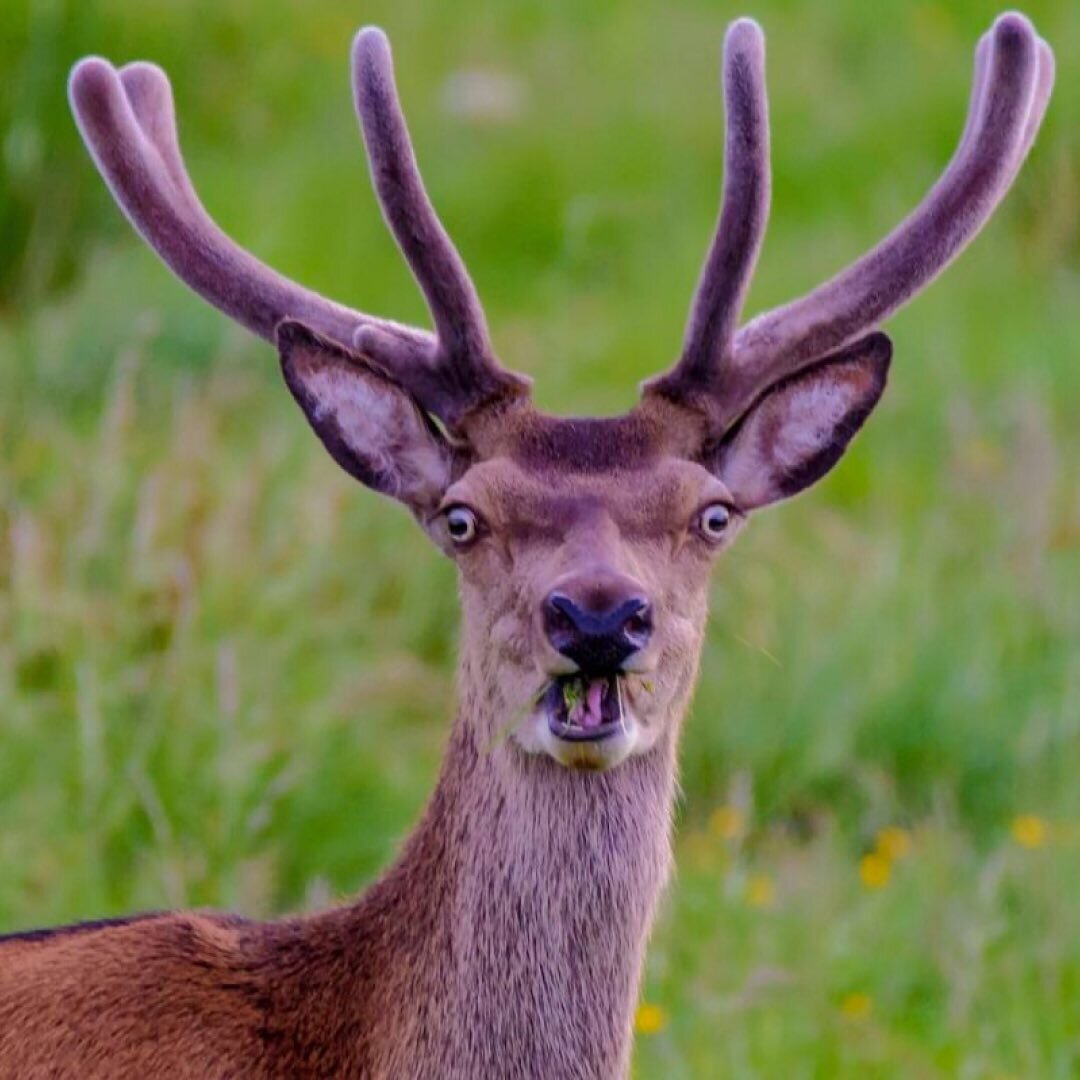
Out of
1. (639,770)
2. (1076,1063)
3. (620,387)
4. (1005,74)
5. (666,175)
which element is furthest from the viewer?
(666,175)

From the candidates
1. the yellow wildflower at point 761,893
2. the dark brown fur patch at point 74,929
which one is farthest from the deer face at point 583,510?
the yellow wildflower at point 761,893

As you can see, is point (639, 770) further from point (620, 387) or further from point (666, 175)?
point (666, 175)

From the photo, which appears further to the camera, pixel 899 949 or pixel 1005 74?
pixel 899 949

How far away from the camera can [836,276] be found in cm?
450

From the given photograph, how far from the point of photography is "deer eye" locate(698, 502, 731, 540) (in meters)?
4.09

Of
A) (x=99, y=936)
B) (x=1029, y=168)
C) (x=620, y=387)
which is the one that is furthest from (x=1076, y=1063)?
(x=1029, y=168)

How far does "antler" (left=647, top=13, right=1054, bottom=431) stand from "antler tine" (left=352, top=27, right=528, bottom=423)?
274 millimetres

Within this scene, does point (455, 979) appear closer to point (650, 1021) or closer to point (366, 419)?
point (366, 419)

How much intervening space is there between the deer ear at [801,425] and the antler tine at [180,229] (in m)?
0.52

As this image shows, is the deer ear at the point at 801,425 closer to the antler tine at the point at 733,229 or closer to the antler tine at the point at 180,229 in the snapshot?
the antler tine at the point at 733,229

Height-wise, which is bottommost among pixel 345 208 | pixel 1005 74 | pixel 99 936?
pixel 99 936

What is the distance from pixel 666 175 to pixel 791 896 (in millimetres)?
5165

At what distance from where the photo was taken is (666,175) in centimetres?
1067

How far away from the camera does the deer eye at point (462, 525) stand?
402 cm
